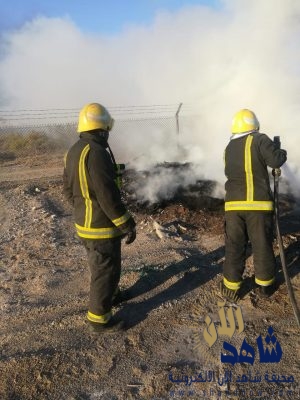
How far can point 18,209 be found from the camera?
712 cm

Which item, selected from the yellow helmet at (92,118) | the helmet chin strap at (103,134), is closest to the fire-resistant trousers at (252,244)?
the helmet chin strap at (103,134)

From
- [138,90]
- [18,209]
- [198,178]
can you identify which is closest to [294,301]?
[198,178]

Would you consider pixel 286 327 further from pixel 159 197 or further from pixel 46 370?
pixel 159 197

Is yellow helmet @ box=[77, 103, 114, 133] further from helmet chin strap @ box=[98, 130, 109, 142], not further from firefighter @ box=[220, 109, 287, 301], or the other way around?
firefighter @ box=[220, 109, 287, 301]

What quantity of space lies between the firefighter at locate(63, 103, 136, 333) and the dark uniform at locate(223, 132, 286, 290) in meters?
1.10

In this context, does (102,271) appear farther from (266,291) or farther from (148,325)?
(266,291)

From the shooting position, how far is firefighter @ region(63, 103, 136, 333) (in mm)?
3131

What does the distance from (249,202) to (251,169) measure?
313mm

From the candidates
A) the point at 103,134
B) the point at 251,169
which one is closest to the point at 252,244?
the point at 251,169

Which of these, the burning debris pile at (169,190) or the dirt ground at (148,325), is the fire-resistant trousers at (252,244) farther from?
the burning debris pile at (169,190)

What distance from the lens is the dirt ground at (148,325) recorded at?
9.34 feet

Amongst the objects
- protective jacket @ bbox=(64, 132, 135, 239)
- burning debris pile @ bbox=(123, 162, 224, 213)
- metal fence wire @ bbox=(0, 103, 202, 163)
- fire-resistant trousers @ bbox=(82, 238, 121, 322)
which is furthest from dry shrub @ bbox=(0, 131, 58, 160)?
fire-resistant trousers @ bbox=(82, 238, 121, 322)

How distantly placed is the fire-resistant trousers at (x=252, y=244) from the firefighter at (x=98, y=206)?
3.54 ft

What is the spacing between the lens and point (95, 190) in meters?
3.15
